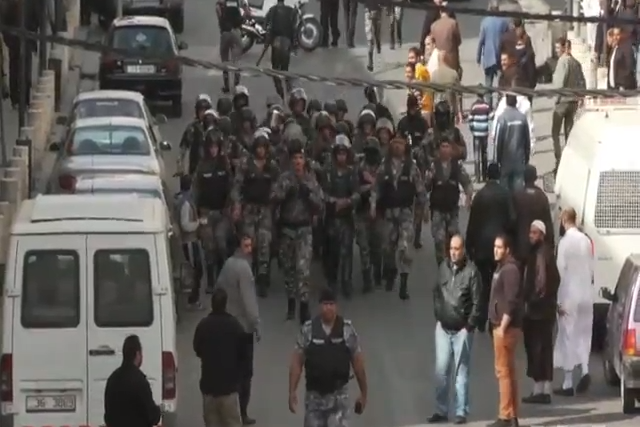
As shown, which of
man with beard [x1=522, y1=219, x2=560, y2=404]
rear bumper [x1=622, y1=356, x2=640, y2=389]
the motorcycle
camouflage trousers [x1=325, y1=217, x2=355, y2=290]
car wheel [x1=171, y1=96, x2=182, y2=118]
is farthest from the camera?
the motorcycle

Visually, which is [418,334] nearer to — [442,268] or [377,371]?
[377,371]

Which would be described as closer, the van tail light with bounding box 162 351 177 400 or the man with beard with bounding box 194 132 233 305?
the van tail light with bounding box 162 351 177 400

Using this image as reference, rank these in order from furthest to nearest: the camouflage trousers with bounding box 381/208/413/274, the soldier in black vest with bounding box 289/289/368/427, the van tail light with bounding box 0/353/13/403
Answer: the camouflage trousers with bounding box 381/208/413/274 → the van tail light with bounding box 0/353/13/403 → the soldier in black vest with bounding box 289/289/368/427

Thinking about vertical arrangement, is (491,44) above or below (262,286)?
above

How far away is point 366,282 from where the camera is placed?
2116cm

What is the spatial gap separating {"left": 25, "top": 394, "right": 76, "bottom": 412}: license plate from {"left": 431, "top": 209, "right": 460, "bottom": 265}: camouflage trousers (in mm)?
6340

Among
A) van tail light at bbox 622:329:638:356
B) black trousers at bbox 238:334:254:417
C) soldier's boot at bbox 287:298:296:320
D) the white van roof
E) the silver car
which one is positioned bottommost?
soldier's boot at bbox 287:298:296:320

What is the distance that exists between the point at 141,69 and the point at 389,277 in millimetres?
11318

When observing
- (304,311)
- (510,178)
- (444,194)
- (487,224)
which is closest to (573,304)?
(487,224)

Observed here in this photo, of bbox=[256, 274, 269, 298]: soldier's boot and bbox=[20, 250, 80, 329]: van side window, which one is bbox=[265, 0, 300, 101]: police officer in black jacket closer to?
bbox=[256, 274, 269, 298]: soldier's boot

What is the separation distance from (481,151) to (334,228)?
5544 mm

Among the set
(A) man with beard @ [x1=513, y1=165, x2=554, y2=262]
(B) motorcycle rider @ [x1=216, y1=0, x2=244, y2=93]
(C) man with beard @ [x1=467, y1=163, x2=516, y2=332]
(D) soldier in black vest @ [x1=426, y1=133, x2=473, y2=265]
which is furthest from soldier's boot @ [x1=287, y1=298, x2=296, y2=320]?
(B) motorcycle rider @ [x1=216, y1=0, x2=244, y2=93]

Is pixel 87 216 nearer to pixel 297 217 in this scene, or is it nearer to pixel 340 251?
pixel 297 217

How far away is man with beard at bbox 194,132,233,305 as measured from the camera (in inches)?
809
